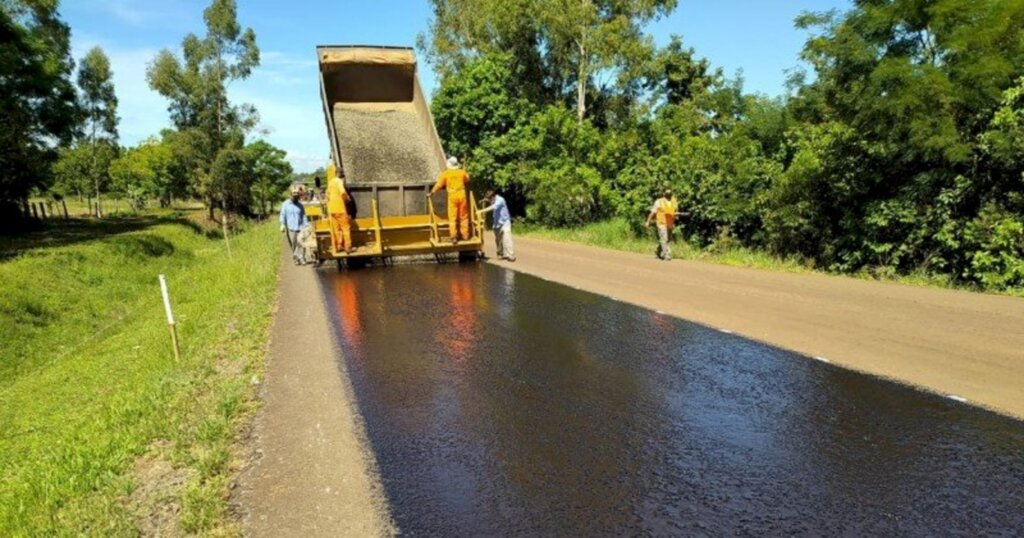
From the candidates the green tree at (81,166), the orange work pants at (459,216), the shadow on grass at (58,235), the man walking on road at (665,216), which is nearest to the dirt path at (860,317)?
the man walking on road at (665,216)

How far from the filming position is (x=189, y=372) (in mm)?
6539

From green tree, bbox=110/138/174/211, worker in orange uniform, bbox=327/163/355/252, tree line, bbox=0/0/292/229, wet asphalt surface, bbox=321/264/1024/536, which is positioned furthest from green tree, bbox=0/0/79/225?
green tree, bbox=110/138/174/211

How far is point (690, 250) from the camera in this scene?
52.7 feet

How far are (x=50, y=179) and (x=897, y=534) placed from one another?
40317mm

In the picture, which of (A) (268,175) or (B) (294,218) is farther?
(A) (268,175)

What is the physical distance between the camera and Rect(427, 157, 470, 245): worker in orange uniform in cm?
1238

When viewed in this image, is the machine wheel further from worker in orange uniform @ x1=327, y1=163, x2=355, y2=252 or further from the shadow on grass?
the shadow on grass

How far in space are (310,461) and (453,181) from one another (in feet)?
28.9

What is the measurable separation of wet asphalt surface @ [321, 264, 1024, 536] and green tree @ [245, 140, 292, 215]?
60.6 m

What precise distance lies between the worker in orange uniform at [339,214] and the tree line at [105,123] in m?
16.9

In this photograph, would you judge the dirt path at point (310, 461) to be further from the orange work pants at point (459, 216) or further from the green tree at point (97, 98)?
the green tree at point (97, 98)

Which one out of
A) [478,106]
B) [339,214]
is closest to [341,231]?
[339,214]

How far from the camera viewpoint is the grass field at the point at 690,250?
36.2 feet

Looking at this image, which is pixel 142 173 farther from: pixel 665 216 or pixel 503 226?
pixel 665 216
